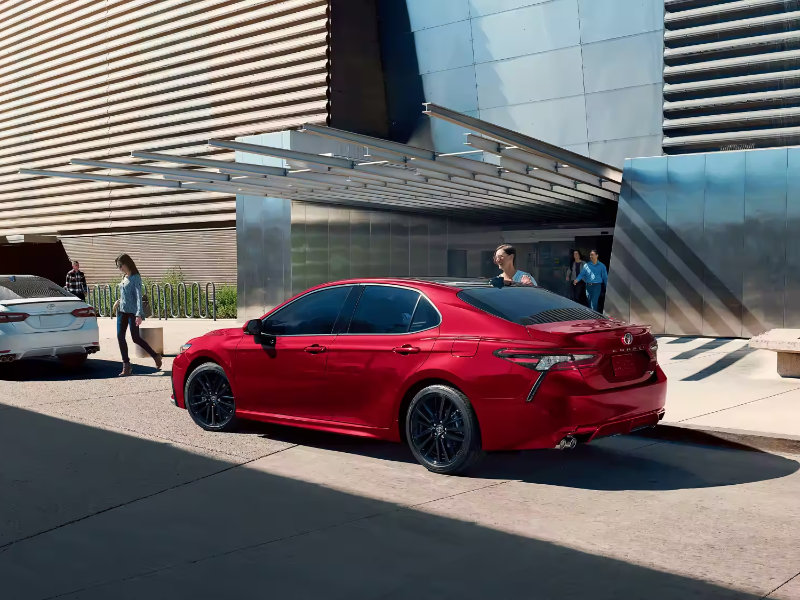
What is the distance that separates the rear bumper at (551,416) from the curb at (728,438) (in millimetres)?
1766

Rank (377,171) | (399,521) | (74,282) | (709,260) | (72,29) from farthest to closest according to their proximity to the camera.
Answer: (72,29) → (74,282) → (709,260) → (377,171) → (399,521)

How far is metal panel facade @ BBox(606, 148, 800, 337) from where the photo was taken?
17344 millimetres

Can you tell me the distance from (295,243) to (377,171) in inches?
302

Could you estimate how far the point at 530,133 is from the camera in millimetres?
22906

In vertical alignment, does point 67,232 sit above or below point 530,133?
below

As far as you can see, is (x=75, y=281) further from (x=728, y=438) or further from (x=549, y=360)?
(x=549, y=360)

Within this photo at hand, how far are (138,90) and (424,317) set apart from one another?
2455 cm

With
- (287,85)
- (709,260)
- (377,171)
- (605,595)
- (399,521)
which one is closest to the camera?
(605,595)

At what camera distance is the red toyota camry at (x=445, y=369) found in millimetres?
6477

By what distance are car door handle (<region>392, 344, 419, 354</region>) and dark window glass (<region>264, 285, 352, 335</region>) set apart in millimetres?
854

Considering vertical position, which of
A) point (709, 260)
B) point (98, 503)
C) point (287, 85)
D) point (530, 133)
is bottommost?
point (98, 503)

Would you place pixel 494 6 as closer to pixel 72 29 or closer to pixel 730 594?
pixel 72 29

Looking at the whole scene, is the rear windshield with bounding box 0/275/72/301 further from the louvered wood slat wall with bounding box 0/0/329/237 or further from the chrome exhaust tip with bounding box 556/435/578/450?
the louvered wood slat wall with bounding box 0/0/329/237

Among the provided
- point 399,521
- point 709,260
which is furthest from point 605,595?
point 709,260
